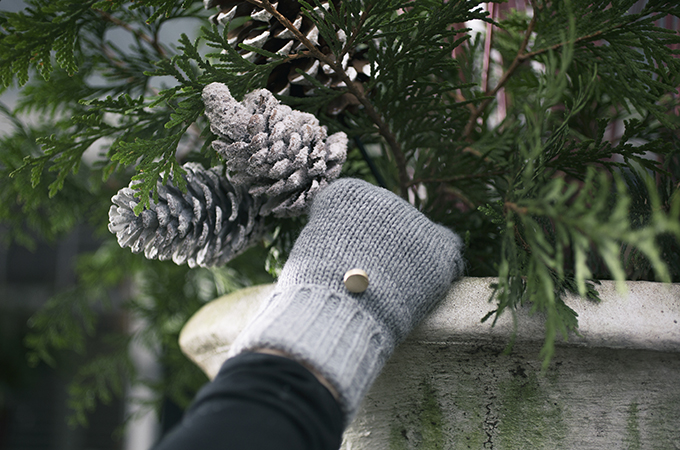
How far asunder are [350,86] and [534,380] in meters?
0.26

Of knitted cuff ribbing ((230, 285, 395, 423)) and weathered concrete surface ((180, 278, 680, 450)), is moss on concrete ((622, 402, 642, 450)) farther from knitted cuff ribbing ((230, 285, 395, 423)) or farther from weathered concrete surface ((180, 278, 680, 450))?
knitted cuff ribbing ((230, 285, 395, 423))

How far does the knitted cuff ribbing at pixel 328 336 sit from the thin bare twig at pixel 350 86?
0.17 meters

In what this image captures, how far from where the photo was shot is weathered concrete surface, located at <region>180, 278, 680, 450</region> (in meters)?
0.30

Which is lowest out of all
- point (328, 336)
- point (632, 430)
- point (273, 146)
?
point (632, 430)

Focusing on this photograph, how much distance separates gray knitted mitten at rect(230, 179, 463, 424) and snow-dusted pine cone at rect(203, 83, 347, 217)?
0.02 meters

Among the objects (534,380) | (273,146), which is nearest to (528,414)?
(534,380)

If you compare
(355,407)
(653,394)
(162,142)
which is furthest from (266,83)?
(653,394)

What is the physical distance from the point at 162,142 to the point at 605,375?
1.15 feet

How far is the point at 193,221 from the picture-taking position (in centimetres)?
33

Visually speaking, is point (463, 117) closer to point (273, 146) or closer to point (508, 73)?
point (508, 73)

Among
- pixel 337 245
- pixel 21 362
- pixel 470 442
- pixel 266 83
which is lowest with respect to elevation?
pixel 21 362

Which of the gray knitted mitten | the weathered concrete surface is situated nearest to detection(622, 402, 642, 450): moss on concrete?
the weathered concrete surface

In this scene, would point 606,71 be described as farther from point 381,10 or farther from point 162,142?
point 162,142

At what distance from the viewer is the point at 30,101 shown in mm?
504
